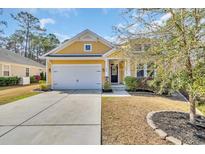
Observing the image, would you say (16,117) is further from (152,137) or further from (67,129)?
(152,137)

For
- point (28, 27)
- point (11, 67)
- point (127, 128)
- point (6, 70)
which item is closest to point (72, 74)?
point (6, 70)

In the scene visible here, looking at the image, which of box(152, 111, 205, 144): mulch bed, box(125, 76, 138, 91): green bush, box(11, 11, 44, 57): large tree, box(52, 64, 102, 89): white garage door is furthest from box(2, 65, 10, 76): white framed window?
box(152, 111, 205, 144): mulch bed

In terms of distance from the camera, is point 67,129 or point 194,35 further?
point 67,129

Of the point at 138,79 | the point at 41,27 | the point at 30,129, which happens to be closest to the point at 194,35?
the point at 30,129

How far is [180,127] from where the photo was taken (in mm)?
6383

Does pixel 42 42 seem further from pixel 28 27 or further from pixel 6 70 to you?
pixel 6 70

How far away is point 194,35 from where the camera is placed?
5348mm

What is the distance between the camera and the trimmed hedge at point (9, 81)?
69.0 ft

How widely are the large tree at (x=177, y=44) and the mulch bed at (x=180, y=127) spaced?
113cm

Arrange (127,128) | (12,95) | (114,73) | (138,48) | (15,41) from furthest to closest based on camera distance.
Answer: (15,41) → (114,73) → (12,95) → (138,48) → (127,128)

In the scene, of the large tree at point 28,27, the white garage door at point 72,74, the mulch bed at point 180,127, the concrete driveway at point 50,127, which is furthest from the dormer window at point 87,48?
the large tree at point 28,27

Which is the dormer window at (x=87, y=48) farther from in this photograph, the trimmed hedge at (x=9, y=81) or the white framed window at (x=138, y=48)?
the white framed window at (x=138, y=48)

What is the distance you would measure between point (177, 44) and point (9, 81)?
67.8ft

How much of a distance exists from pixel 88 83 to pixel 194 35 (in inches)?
515
